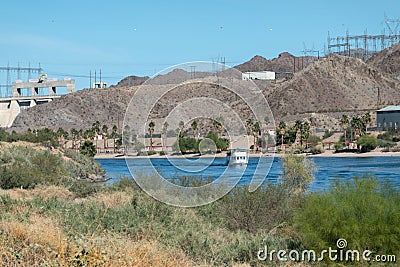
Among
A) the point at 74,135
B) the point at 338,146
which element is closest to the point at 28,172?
the point at 338,146

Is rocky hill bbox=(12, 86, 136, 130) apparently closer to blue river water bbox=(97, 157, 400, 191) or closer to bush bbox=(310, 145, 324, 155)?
bush bbox=(310, 145, 324, 155)

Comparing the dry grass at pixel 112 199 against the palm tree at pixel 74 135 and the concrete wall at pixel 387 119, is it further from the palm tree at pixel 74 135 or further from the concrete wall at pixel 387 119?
the palm tree at pixel 74 135

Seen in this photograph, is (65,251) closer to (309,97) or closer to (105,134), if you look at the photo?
(105,134)

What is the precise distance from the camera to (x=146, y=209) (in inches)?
802

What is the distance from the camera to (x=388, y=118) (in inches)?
4675

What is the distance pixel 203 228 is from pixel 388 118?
350 feet

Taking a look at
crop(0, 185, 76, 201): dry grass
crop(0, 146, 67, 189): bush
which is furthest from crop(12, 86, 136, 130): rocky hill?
crop(0, 185, 76, 201): dry grass

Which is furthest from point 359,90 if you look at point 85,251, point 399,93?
point 85,251

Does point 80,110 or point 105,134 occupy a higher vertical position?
point 80,110

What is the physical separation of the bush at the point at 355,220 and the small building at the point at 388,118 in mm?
102929

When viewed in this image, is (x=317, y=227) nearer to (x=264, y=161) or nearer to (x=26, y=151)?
(x=264, y=161)

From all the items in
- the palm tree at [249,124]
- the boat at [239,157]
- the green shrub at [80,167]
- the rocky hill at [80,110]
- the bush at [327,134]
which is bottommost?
the green shrub at [80,167]

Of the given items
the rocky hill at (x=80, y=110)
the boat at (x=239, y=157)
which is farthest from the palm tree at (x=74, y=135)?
the boat at (x=239, y=157)

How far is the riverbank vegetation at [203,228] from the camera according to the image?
35.4 feet
